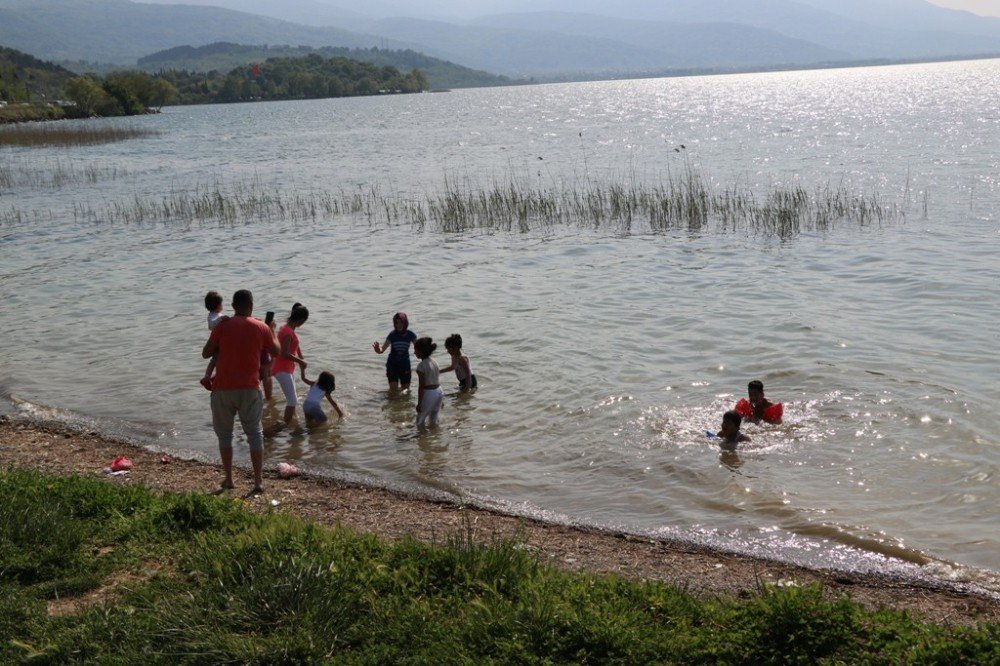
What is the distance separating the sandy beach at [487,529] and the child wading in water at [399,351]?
320 centimetres

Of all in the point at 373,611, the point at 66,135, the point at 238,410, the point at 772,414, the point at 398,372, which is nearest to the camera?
the point at 373,611

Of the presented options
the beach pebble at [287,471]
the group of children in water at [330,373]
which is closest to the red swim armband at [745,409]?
the group of children in water at [330,373]

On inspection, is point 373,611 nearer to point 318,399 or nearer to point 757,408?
point 318,399

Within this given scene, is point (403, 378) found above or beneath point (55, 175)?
beneath

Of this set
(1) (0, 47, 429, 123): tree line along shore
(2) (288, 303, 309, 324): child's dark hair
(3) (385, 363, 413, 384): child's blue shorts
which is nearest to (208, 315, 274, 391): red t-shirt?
(2) (288, 303, 309, 324): child's dark hair

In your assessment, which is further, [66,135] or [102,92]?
[102,92]

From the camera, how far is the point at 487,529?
891 centimetres

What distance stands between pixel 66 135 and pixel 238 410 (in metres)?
75.0

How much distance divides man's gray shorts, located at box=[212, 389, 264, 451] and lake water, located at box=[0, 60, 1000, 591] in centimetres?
144

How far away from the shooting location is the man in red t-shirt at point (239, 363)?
9.44 metres

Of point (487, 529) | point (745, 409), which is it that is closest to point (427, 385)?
point (487, 529)

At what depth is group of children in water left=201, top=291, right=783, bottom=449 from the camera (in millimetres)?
11812

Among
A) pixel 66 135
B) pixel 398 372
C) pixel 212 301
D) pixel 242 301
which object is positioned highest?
pixel 66 135

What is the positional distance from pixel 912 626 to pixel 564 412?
7545mm
